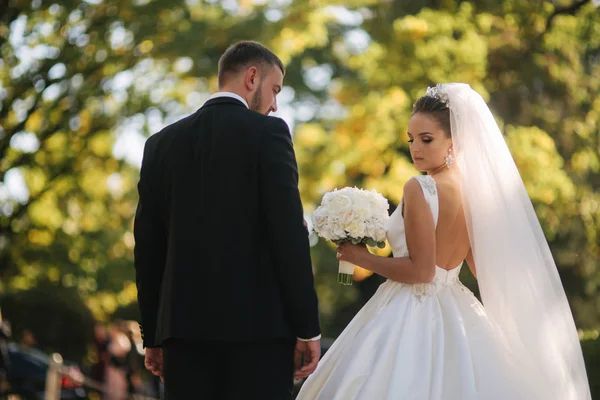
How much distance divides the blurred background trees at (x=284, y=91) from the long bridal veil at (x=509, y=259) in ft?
19.3

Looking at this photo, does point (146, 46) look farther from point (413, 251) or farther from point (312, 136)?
point (413, 251)

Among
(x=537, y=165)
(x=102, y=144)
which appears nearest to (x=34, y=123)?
(x=102, y=144)

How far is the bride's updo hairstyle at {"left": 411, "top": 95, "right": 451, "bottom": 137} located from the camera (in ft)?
15.1

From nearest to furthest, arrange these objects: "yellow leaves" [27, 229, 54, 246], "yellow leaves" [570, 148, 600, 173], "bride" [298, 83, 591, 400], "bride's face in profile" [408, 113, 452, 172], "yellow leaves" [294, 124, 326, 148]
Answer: "bride" [298, 83, 591, 400] < "bride's face in profile" [408, 113, 452, 172] < "yellow leaves" [294, 124, 326, 148] < "yellow leaves" [570, 148, 600, 173] < "yellow leaves" [27, 229, 54, 246]

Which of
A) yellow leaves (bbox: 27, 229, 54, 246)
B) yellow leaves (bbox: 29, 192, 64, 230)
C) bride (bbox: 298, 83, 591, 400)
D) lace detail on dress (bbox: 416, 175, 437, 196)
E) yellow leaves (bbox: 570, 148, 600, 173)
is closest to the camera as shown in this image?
bride (bbox: 298, 83, 591, 400)

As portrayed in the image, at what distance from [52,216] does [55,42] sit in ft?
14.3

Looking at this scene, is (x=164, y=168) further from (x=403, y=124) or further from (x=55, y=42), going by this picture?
(x=55, y=42)

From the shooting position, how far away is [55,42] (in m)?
12.8

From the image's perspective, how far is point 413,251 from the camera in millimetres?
4391

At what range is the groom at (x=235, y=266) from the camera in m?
3.72

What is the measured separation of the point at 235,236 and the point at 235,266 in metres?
0.13

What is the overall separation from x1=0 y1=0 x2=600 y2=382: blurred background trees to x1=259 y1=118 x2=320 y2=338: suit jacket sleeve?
267 inches

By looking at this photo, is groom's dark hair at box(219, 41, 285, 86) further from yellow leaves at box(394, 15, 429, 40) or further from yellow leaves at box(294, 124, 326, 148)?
yellow leaves at box(294, 124, 326, 148)

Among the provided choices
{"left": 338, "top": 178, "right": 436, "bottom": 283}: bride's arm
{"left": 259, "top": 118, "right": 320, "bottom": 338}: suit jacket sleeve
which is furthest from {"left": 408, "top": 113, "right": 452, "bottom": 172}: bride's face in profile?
{"left": 259, "top": 118, "right": 320, "bottom": 338}: suit jacket sleeve
